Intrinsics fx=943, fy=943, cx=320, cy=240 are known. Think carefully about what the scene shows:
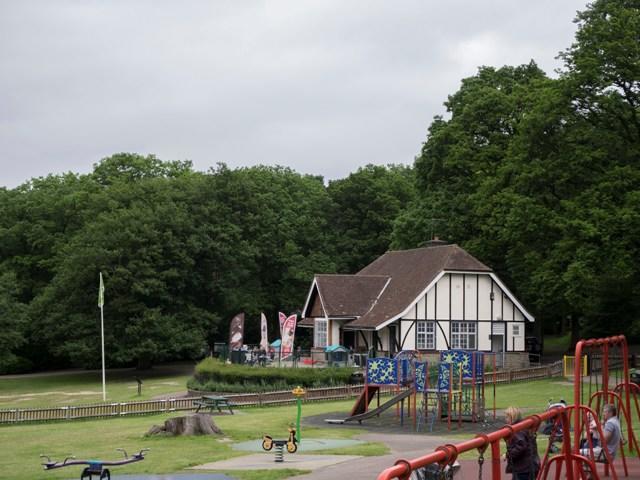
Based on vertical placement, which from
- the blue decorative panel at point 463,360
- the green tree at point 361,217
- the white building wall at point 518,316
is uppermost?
the green tree at point 361,217

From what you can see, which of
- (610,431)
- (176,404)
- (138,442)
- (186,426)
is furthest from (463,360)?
(610,431)

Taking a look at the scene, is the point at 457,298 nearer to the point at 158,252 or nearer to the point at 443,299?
the point at 443,299

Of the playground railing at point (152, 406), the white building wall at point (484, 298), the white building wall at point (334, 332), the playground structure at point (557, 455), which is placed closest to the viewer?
the playground structure at point (557, 455)

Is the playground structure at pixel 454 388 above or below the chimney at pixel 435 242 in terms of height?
below

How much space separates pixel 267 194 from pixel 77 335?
74.4ft

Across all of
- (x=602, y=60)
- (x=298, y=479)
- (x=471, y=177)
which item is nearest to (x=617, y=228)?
(x=602, y=60)

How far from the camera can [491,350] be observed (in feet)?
176

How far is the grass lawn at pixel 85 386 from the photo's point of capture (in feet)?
174

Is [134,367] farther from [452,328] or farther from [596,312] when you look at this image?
[596,312]

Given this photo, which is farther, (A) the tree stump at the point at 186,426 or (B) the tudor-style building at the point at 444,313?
(B) the tudor-style building at the point at 444,313

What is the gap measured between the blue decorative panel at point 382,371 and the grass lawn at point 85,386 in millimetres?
19711

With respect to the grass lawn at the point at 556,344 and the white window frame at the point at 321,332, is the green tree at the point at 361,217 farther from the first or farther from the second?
the white window frame at the point at 321,332

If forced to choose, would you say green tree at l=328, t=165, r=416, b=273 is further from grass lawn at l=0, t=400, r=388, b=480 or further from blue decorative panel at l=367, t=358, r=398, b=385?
blue decorative panel at l=367, t=358, r=398, b=385

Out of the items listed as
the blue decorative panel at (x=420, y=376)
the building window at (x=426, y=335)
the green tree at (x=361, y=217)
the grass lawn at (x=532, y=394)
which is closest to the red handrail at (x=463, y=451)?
the blue decorative panel at (x=420, y=376)
